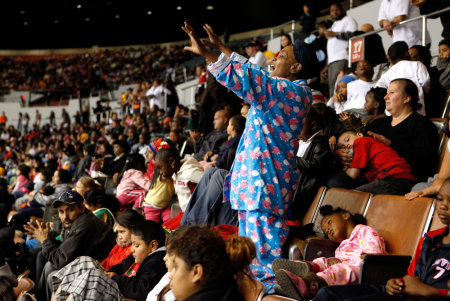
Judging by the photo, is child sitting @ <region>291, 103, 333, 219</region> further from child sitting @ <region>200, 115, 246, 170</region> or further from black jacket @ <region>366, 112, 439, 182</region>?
child sitting @ <region>200, 115, 246, 170</region>

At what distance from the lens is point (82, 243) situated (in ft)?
12.0

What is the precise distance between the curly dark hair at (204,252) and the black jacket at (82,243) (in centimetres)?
207

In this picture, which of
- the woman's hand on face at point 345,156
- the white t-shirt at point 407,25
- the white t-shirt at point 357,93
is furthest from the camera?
the white t-shirt at point 407,25

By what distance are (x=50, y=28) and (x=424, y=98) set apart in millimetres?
28252

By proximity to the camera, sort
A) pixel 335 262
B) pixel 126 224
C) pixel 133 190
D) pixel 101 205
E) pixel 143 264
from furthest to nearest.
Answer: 1. pixel 133 190
2. pixel 101 205
3. pixel 126 224
4. pixel 143 264
5. pixel 335 262

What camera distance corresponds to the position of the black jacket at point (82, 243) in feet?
11.6

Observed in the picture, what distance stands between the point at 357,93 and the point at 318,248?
2800mm

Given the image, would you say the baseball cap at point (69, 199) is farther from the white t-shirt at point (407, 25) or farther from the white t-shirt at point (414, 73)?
the white t-shirt at point (407, 25)

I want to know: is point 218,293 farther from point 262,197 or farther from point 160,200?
point 160,200

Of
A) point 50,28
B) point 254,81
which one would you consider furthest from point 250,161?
point 50,28

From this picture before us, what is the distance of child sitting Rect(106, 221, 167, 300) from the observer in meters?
2.60

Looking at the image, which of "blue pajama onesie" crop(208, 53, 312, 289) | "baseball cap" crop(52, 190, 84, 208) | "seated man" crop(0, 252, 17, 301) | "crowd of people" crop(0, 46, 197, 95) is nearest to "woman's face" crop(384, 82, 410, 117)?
"blue pajama onesie" crop(208, 53, 312, 289)

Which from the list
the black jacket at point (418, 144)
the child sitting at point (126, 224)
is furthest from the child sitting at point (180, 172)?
the black jacket at point (418, 144)

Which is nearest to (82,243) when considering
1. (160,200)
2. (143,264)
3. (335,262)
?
(160,200)
